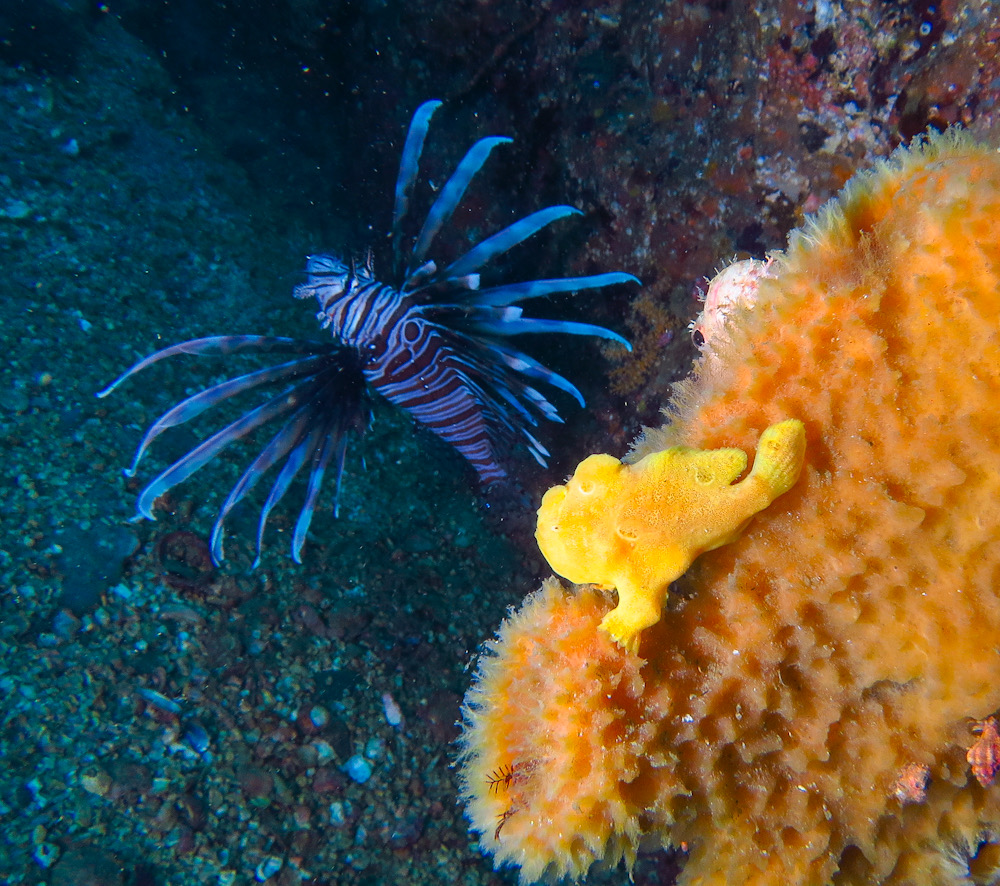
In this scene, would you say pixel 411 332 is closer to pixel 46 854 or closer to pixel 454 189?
pixel 454 189

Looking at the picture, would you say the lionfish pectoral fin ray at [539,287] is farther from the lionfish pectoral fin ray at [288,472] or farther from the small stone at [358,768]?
the small stone at [358,768]

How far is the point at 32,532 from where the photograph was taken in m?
2.97

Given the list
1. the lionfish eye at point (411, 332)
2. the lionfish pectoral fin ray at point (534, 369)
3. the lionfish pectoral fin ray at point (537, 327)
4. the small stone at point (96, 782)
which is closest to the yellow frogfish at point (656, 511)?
the lionfish pectoral fin ray at point (537, 327)

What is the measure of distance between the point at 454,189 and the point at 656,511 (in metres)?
2.51

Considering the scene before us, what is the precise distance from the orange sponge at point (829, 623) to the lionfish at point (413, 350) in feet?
5.06

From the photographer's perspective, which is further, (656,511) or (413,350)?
(413,350)

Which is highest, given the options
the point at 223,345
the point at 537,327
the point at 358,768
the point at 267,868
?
the point at 537,327

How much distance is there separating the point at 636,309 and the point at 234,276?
3.05 m

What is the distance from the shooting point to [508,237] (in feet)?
10.1

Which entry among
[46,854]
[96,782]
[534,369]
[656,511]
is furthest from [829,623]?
[46,854]

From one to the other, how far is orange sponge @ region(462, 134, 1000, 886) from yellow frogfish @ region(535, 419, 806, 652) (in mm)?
144

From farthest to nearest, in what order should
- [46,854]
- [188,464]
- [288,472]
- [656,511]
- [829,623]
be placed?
[288,472] → [188,464] → [46,854] → [829,623] → [656,511]

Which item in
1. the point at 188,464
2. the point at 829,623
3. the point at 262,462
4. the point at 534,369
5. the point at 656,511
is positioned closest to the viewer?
the point at 656,511

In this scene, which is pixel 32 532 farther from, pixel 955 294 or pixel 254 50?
pixel 254 50
